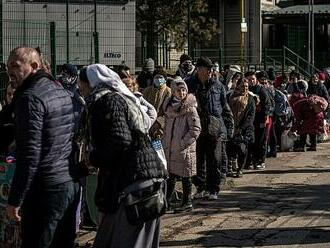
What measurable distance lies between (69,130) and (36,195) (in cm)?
52

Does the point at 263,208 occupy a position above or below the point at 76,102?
below

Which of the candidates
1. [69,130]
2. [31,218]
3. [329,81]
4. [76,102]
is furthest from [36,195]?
[329,81]

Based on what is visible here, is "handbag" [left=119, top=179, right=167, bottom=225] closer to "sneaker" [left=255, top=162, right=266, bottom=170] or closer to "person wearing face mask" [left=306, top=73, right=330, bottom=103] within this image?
"sneaker" [left=255, top=162, right=266, bottom=170]

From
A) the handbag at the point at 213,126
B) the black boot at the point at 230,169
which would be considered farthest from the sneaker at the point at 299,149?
the handbag at the point at 213,126

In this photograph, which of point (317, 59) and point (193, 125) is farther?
point (317, 59)

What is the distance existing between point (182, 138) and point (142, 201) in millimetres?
4291

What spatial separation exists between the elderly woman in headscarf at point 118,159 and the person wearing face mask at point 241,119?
7.10 meters

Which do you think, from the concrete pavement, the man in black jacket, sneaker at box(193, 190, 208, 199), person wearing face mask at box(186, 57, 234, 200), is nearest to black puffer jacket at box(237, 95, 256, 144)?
the concrete pavement

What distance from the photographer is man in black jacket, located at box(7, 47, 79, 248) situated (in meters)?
4.86

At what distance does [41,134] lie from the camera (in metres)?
4.91

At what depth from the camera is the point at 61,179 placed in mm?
5152

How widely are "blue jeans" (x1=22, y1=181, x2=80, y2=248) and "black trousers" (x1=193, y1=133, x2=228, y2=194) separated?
16.5 ft

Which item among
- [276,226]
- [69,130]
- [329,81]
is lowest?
[276,226]

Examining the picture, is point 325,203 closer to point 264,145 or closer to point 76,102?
point 264,145
